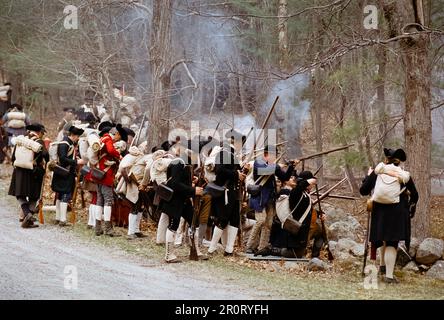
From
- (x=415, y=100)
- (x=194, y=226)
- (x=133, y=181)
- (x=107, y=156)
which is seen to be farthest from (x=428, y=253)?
(x=107, y=156)

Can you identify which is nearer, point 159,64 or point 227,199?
point 227,199

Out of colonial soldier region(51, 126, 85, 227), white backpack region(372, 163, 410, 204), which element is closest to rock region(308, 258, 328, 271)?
white backpack region(372, 163, 410, 204)

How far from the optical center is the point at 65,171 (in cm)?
1480

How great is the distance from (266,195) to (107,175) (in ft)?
9.87

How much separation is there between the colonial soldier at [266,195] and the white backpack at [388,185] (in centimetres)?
191

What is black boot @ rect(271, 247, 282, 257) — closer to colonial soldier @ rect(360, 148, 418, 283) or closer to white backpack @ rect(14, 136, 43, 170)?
colonial soldier @ rect(360, 148, 418, 283)

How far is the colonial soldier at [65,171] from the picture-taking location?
14844 mm

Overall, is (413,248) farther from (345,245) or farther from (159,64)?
(159,64)

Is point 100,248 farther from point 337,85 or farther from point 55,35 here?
point 55,35

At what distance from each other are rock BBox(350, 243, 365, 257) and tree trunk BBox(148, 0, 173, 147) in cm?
581

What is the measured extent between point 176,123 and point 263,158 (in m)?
11.2

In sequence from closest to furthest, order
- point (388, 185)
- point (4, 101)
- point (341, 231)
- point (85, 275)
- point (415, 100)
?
point (85, 275), point (388, 185), point (415, 100), point (341, 231), point (4, 101)

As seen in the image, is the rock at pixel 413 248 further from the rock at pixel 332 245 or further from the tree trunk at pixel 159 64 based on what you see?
the tree trunk at pixel 159 64
